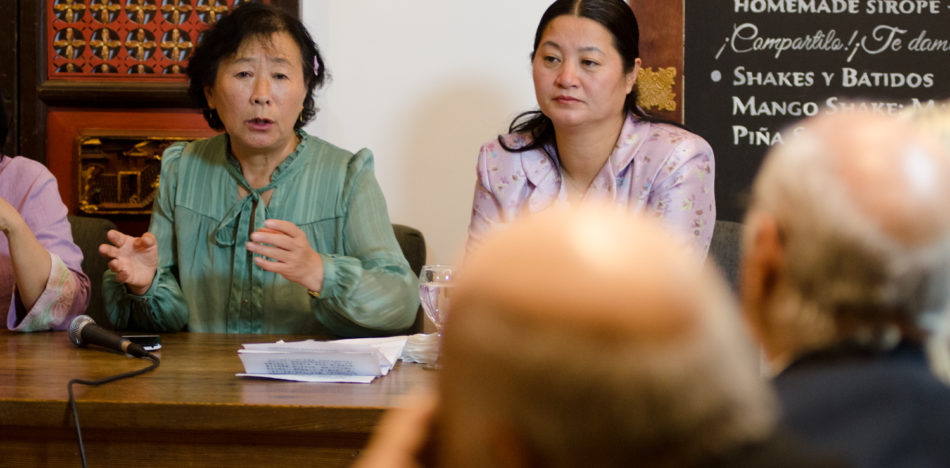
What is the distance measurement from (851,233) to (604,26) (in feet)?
6.11

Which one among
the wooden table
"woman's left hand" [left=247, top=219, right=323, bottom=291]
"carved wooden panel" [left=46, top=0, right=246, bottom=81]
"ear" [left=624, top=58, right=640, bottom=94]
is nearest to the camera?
the wooden table

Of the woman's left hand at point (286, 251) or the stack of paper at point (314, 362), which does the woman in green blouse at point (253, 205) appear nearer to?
the woman's left hand at point (286, 251)

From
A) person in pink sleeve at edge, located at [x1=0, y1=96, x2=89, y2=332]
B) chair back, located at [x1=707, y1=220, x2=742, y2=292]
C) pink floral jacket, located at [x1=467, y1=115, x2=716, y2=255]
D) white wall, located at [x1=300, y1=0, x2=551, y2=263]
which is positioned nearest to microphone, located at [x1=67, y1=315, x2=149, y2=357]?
person in pink sleeve at edge, located at [x1=0, y1=96, x2=89, y2=332]

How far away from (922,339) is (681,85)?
2222 millimetres

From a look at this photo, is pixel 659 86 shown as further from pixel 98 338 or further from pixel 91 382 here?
pixel 91 382

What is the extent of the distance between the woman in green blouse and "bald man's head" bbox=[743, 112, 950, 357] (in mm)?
1463

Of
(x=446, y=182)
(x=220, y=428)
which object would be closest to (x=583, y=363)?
(x=220, y=428)

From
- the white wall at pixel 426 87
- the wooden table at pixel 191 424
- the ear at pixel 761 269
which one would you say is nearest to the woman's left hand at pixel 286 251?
the wooden table at pixel 191 424

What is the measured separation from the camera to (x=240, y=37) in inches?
85.3

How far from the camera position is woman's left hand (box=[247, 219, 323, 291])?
1734mm

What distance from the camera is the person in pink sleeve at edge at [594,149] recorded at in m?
2.26

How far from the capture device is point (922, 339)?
588 millimetres

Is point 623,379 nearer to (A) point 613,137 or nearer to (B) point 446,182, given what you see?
(A) point 613,137

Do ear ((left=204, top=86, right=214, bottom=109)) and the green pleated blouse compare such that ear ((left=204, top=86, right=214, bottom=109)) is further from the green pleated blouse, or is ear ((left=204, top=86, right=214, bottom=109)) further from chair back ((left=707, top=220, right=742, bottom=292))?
chair back ((left=707, top=220, right=742, bottom=292))
